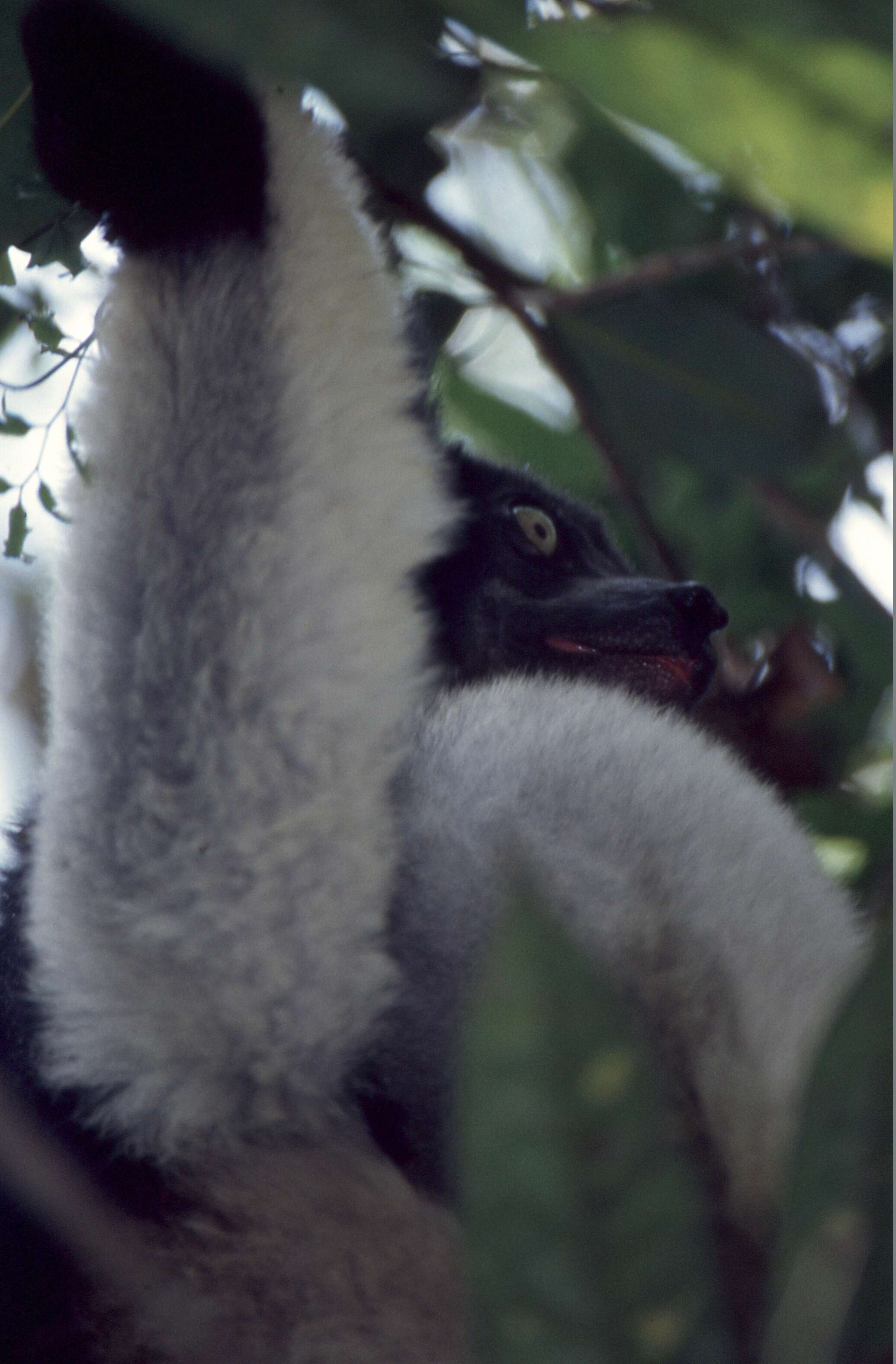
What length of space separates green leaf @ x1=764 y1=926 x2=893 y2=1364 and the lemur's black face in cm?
130

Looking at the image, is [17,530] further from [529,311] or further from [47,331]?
[529,311]

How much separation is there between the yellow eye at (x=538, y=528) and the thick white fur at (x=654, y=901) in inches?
41.3

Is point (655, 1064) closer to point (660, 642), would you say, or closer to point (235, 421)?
point (235, 421)

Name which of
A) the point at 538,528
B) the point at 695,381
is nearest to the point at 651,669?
the point at 538,528

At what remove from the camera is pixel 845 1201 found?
35.7 inches

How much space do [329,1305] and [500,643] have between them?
4.26 ft

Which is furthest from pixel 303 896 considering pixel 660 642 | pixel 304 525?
pixel 660 642

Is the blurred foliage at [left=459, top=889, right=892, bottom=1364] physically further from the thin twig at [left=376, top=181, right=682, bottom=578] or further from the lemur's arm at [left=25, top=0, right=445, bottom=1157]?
the thin twig at [left=376, top=181, right=682, bottom=578]

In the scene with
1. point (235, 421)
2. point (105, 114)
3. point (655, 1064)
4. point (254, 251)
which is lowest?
point (655, 1064)

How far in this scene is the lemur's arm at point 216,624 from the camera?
1215 mm

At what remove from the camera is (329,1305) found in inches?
53.4

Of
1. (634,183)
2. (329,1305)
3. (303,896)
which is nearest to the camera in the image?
(303,896)

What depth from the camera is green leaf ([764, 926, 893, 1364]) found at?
880 millimetres

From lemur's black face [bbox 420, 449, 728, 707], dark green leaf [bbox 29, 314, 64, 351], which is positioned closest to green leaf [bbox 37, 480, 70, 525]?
dark green leaf [bbox 29, 314, 64, 351]
